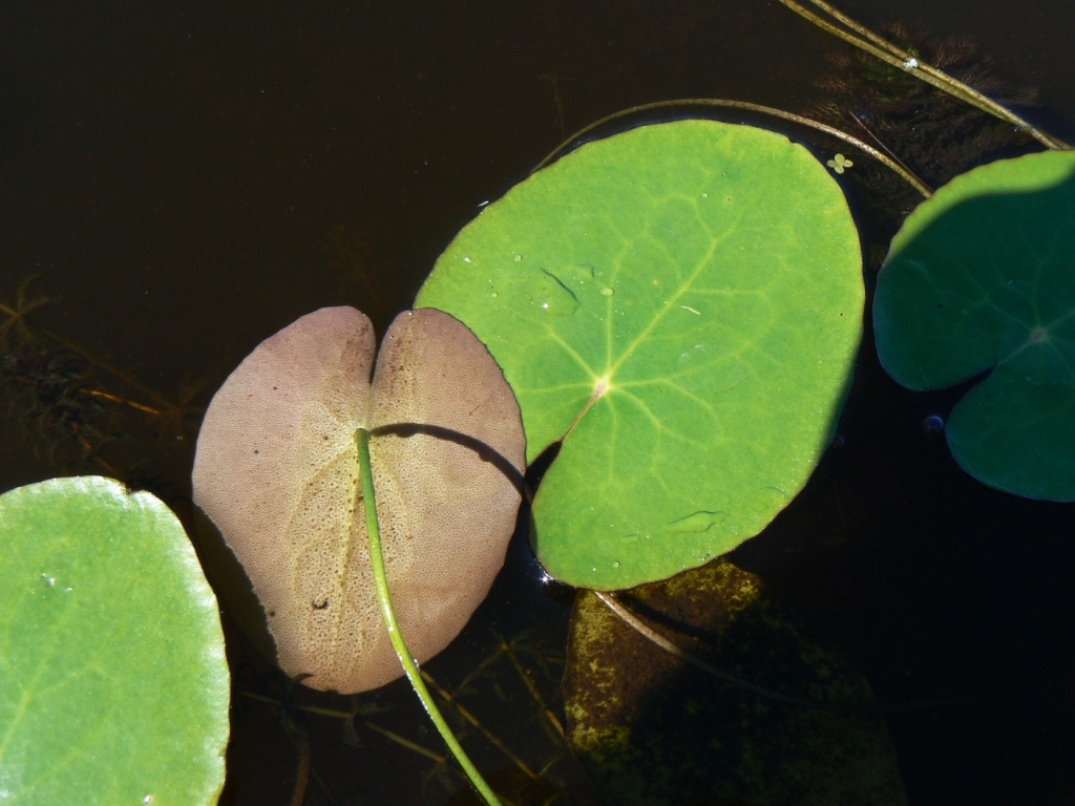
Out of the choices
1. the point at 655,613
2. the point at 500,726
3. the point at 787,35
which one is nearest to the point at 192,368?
the point at 500,726

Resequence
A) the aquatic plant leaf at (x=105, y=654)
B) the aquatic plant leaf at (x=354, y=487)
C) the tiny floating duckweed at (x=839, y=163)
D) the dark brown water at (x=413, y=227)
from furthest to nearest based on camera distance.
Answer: the tiny floating duckweed at (x=839, y=163) → the dark brown water at (x=413, y=227) → the aquatic plant leaf at (x=354, y=487) → the aquatic plant leaf at (x=105, y=654)

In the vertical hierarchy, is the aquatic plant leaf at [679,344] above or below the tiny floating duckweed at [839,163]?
below

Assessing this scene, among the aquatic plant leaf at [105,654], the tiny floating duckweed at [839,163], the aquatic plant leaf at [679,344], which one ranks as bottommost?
the aquatic plant leaf at [105,654]

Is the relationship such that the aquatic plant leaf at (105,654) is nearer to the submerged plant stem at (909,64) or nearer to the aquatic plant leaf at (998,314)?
the aquatic plant leaf at (998,314)

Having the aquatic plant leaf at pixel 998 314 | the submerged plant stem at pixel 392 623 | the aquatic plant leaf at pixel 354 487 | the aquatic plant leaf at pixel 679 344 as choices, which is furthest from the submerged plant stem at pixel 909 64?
the submerged plant stem at pixel 392 623

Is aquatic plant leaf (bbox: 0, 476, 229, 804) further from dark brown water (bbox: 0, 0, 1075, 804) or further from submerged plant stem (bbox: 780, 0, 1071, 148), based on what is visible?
submerged plant stem (bbox: 780, 0, 1071, 148)

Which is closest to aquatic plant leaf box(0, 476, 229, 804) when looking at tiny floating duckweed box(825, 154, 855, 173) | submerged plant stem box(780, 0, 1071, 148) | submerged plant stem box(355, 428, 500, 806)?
submerged plant stem box(355, 428, 500, 806)

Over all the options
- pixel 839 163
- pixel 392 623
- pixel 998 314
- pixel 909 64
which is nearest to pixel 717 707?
pixel 392 623
